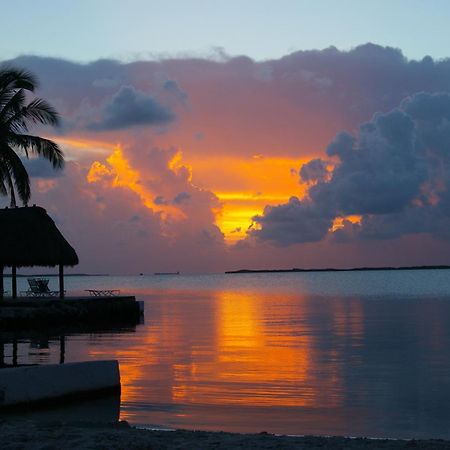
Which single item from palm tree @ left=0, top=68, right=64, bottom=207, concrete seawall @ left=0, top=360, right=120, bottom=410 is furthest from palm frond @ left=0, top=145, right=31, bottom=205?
concrete seawall @ left=0, top=360, right=120, bottom=410

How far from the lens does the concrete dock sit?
106 feet

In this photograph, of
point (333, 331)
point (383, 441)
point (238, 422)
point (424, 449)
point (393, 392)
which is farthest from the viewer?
point (333, 331)

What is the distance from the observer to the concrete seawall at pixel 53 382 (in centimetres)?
1188

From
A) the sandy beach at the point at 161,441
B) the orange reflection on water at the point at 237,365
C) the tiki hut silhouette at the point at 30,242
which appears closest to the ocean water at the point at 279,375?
the orange reflection on water at the point at 237,365

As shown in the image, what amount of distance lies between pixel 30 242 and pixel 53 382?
2311 cm

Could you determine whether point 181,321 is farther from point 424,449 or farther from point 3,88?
point 424,449

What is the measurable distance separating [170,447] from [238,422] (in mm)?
3665

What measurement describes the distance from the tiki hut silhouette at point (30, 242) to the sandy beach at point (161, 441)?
2499cm

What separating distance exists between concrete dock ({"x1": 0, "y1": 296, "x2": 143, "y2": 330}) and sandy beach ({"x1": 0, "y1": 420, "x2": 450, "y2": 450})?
23.2m

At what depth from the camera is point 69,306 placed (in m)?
34.4

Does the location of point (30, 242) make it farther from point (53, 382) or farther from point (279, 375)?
point (53, 382)

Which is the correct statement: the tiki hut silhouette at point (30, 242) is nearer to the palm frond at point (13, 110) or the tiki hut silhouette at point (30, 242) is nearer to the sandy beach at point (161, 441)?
the palm frond at point (13, 110)

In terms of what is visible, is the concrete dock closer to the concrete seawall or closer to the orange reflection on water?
the orange reflection on water

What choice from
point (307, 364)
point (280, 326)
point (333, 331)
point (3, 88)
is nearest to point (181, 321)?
point (280, 326)
